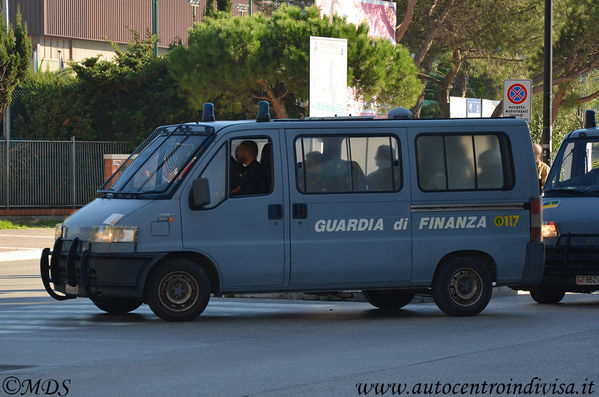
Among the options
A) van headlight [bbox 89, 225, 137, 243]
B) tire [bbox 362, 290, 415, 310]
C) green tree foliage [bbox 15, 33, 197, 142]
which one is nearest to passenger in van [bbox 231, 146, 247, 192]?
van headlight [bbox 89, 225, 137, 243]

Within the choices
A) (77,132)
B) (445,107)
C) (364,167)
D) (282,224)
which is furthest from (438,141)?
(445,107)

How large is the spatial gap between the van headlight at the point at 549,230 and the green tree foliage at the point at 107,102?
85.9 feet

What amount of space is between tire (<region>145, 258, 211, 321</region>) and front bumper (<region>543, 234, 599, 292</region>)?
463 cm

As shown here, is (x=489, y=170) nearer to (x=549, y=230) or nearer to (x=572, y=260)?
(x=549, y=230)

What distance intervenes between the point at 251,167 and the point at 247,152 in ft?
0.56

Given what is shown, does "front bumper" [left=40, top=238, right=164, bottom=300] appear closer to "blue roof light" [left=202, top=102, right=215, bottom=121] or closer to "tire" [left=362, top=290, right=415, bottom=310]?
"blue roof light" [left=202, top=102, right=215, bottom=121]

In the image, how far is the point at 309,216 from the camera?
12.3 metres

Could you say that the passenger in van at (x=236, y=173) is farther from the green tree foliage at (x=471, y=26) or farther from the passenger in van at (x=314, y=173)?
the green tree foliage at (x=471, y=26)

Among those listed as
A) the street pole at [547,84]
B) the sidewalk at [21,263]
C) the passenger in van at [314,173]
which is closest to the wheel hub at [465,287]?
the passenger in van at [314,173]

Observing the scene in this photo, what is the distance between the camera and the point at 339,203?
12414 millimetres

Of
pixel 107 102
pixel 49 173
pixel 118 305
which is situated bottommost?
Result: pixel 118 305

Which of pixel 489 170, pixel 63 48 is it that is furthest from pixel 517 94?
pixel 63 48

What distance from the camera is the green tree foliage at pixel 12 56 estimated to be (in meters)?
32.7

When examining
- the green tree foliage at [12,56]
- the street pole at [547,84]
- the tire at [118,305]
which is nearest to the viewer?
the tire at [118,305]
